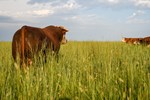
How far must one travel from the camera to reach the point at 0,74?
469cm

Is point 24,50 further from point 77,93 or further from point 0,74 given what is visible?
point 77,93

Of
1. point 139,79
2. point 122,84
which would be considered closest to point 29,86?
point 122,84

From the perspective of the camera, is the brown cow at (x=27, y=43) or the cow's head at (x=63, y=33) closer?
the brown cow at (x=27, y=43)

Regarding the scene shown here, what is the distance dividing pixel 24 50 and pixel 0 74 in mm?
1738

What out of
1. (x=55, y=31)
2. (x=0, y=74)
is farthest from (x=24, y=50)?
(x=55, y=31)

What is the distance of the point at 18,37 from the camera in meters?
6.54

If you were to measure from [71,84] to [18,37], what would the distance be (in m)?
2.87

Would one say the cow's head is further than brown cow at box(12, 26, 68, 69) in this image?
Yes

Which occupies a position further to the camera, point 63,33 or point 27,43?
point 63,33

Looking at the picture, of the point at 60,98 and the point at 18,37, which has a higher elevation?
the point at 18,37

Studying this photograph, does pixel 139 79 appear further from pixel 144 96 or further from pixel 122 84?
pixel 144 96

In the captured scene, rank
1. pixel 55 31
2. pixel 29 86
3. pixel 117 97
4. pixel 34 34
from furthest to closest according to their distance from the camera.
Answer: pixel 55 31 < pixel 34 34 < pixel 29 86 < pixel 117 97

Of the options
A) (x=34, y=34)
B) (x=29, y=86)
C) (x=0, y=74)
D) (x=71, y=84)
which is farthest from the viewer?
(x=34, y=34)

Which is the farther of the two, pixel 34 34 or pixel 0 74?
pixel 34 34
